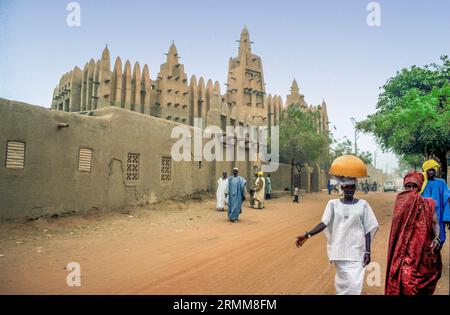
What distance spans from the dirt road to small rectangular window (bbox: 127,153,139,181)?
65.9 inches

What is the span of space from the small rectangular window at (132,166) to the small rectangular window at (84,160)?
1800 mm

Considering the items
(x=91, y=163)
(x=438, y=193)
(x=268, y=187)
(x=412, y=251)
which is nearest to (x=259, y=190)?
(x=268, y=187)

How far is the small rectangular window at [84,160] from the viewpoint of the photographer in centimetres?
1005

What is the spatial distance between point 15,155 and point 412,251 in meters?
9.01

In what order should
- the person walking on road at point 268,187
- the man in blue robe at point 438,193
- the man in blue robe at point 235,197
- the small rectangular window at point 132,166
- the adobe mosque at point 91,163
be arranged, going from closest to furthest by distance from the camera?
the man in blue robe at point 438,193 → the adobe mosque at point 91,163 → the man in blue robe at point 235,197 → the small rectangular window at point 132,166 → the person walking on road at point 268,187

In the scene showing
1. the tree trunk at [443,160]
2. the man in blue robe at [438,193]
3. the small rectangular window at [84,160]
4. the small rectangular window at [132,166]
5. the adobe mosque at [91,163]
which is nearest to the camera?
the man in blue robe at [438,193]

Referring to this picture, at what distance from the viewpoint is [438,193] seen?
514 centimetres

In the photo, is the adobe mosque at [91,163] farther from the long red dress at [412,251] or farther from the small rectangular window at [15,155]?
the long red dress at [412,251]

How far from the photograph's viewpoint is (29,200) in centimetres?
855

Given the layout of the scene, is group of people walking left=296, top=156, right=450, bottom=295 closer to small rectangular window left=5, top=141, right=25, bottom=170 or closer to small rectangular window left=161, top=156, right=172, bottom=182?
small rectangular window left=5, top=141, right=25, bottom=170

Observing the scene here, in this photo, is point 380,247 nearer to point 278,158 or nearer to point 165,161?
point 165,161

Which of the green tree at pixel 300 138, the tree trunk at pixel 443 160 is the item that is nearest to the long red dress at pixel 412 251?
the tree trunk at pixel 443 160

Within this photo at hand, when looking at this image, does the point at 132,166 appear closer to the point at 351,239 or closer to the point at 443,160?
the point at 351,239
